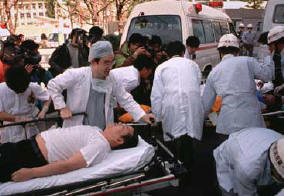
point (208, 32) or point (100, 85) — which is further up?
point (208, 32)

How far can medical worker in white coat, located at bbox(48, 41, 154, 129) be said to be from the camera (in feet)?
11.2

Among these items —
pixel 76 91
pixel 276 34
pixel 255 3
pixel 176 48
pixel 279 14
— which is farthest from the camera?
pixel 255 3

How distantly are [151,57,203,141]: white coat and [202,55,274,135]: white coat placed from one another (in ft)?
0.89

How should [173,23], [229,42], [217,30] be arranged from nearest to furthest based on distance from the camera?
[229,42]
[173,23]
[217,30]

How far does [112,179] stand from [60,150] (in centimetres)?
72

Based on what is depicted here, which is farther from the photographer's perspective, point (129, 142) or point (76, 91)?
point (76, 91)

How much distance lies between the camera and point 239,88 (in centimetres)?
369

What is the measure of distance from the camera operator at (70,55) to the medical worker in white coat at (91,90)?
3.20 metres

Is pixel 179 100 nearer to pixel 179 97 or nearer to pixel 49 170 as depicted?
pixel 179 97

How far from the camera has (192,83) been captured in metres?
3.96

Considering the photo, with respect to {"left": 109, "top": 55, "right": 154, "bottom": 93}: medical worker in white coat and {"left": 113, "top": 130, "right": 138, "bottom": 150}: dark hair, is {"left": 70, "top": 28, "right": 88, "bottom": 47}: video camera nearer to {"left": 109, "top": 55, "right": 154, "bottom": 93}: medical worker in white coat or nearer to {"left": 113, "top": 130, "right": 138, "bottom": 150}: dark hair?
{"left": 109, "top": 55, "right": 154, "bottom": 93}: medical worker in white coat

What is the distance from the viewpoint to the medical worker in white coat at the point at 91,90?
11.2ft

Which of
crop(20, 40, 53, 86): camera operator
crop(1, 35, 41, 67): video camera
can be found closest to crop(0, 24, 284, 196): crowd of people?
crop(1, 35, 41, 67): video camera

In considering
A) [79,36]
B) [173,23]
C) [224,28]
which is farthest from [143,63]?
[224,28]
